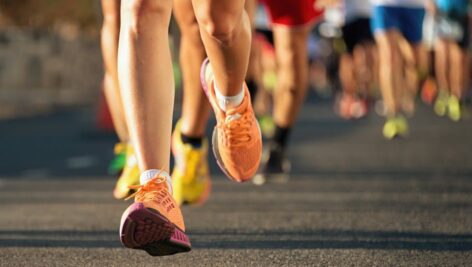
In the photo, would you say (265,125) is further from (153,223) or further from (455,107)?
(153,223)

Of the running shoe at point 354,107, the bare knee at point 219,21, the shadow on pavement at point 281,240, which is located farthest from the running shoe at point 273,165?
the running shoe at point 354,107

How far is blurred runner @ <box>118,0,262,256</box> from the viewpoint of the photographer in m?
3.45

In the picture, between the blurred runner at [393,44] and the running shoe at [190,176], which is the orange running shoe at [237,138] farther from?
the blurred runner at [393,44]

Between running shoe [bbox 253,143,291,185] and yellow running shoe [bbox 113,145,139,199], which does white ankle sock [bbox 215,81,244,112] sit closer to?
yellow running shoe [bbox 113,145,139,199]

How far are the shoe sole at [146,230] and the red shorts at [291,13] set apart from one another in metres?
3.35

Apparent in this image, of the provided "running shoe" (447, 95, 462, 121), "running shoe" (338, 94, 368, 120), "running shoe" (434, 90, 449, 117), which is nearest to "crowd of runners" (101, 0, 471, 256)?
"running shoe" (447, 95, 462, 121)

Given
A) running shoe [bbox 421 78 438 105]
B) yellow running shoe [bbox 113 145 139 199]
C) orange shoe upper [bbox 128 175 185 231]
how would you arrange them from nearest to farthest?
orange shoe upper [bbox 128 175 185 231] < yellow running shoe [bbox 113 145 139 199] < running shoe [bbox 421 78 438 105]

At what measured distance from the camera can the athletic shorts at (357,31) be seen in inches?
597

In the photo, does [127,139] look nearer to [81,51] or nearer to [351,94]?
[351,94]

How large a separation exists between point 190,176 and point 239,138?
874 millimetres

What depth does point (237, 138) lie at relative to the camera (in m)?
4.52

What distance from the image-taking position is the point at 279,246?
14.2 ft

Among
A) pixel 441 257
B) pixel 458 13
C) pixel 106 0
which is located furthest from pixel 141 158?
pixel 458 13

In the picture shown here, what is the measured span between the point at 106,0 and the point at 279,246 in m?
1.54
